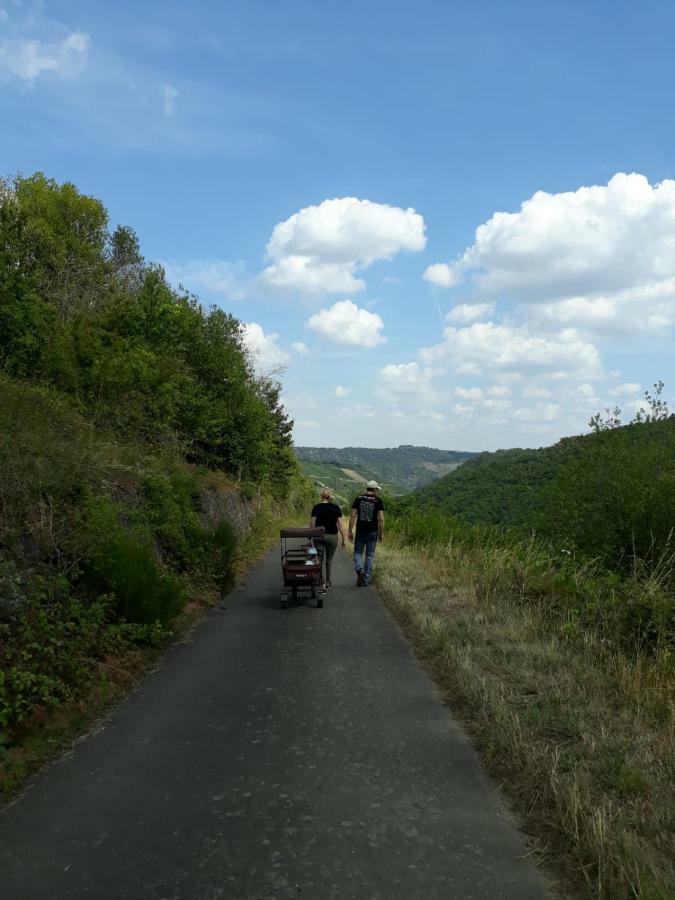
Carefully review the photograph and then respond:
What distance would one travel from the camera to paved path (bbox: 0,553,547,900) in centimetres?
296

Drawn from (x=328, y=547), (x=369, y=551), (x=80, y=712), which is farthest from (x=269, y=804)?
(x=369, y=551)

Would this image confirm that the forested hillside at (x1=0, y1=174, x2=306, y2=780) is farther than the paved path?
Yes

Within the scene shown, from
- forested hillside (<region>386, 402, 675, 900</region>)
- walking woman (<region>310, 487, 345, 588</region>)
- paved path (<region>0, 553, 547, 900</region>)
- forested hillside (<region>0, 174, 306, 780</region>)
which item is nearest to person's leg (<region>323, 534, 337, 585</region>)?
walking woman (<region>310, 487, 345, 588</region>)

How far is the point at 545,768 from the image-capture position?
151 inches

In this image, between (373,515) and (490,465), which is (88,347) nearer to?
(373,515)

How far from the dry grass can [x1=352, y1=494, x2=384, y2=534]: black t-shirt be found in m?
3.88

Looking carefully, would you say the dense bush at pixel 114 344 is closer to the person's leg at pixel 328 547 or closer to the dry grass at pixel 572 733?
the person's leg at pixel 328 547

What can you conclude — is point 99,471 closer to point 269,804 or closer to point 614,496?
point 269,804

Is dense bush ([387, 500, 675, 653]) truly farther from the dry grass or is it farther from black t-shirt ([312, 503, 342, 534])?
black t-shirt ([312, 503, 342, 534])

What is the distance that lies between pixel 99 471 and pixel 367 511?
5.58 m

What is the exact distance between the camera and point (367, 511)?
1226 centimetres

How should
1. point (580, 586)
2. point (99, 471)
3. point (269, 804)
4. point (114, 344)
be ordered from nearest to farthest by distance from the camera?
point (269, 804) < point (580, 586) < point (99, 471) < point (114, 344)

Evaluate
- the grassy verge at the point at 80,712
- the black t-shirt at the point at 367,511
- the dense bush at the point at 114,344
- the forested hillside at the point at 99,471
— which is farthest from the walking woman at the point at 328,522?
the dense bush at the point at 114,344

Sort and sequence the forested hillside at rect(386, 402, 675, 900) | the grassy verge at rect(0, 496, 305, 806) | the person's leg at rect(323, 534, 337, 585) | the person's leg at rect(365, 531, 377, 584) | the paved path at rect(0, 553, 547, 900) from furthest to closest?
1. the person's leg at rect(365, 531, 377, 584)
2. the person's leg at rect(323, 534, 337, 585)
3. the grassy verge at rect(0, 496, 305, 806)
4. the forested hillside at rect(386, 402, 675, 900)
5. the paved path at rect(0, 553, 547, 900)
